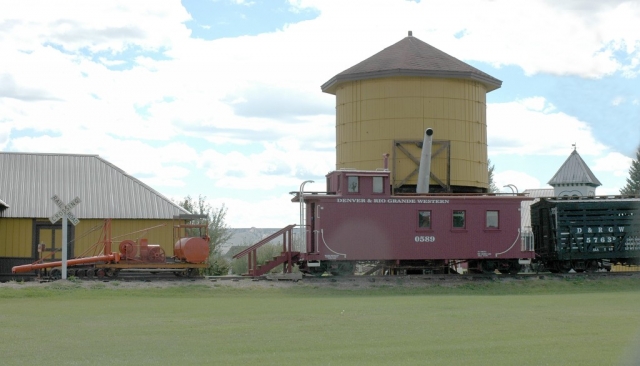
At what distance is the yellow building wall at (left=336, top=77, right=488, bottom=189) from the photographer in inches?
1465

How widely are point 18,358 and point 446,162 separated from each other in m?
27.7

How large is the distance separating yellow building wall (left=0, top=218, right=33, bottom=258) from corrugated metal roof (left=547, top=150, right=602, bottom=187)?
48.4 m

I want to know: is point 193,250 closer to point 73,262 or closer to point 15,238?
point 73,262

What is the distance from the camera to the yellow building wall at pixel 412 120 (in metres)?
37.2

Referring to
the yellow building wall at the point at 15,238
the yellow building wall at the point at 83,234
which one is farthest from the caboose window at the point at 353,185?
the yellow building wall at the point at 15,238

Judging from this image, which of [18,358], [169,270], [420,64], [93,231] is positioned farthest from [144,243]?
[18,358]

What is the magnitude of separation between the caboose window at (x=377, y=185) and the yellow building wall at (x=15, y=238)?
15112 mm

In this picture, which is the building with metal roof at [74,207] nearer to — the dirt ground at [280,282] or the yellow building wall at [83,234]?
Result: the yellow building wall at [83,234]

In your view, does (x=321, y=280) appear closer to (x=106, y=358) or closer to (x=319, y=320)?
(x=319, y=320)

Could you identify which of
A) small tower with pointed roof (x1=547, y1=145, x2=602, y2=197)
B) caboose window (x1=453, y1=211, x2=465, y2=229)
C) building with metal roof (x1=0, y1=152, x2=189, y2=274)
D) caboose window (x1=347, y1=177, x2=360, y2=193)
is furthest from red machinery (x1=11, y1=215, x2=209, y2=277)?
small tower with pointed roof (x1=547, y1=145, x2=602, y2=197)

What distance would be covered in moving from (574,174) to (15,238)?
50.3m

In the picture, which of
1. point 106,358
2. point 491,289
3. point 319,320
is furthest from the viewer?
point 491,289

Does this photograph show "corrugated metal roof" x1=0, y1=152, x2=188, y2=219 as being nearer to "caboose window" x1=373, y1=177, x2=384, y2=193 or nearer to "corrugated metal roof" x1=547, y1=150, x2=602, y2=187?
"caboose window" x1=373, y1=177, x2=384, y2=193

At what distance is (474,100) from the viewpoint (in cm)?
3869
